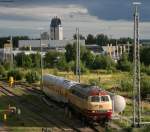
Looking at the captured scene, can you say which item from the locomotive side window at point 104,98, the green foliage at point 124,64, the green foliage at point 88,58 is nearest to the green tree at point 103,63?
the green foliage at point 124,64

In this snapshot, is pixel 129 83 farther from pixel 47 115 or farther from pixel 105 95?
pixel 105 95

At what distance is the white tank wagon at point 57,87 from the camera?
146 ft

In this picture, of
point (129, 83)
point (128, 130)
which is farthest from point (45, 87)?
point (128, 130)

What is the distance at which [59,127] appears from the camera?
3544 cm

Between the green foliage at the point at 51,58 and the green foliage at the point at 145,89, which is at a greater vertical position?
the green foliage at the point at 145,89

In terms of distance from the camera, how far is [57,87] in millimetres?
48406

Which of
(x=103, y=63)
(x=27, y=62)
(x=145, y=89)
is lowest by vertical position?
(x=103, y=63)

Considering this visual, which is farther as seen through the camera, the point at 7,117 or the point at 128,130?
the point at 7,117

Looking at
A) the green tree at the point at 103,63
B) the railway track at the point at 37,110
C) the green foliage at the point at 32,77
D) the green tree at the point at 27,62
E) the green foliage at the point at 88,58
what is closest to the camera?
the railway track at the point at 37,110

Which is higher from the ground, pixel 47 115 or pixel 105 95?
pixel 105 95

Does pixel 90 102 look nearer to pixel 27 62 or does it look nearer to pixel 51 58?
pixel 27 62

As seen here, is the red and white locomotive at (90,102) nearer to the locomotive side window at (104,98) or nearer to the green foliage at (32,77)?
the locomotive side window at (104,98)

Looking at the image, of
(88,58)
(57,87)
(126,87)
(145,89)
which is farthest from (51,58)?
(57,87)

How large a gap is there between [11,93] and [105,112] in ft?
105
